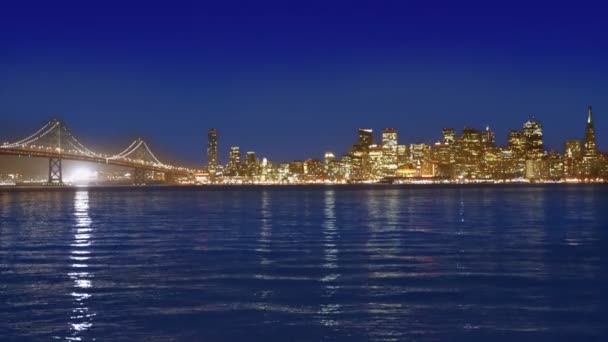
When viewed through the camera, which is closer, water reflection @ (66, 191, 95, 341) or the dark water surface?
the dark water surface

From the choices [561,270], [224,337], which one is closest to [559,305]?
[561,270]

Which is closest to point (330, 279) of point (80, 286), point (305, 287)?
point (305, 287)

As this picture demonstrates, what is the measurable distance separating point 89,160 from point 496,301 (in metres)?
96.2

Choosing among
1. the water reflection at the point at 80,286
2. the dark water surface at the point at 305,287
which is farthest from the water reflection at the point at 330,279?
the water reflection at the point at 80,286

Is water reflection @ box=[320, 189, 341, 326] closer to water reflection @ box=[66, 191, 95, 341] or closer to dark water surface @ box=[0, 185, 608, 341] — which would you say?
dark water surface @ box=[0, 185, 608, 341]

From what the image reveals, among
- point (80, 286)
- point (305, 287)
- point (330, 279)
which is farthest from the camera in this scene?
point (330, 279)

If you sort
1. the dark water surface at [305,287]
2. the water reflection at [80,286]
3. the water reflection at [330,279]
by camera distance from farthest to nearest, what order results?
the water reflection at [330,279] → the water reflection at [80,286] → the dark water surface at [305,287]

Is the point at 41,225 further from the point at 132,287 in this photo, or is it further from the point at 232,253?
the point at 132,287

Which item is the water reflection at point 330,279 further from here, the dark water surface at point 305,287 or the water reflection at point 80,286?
the water reflection at point 80,286

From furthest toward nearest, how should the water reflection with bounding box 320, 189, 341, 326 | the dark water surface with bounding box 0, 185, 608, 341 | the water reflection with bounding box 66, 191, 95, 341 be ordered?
the water reflection with bounding box 320, 189, 341, 326, the water reflection with bounding box 66, 191, 95, 341, the dark water surface with bounding box 0, 185, 608, 341

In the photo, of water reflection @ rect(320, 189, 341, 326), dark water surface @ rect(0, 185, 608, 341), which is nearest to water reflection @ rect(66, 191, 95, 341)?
dark water surface @ rect(0, 185, 608, 341)

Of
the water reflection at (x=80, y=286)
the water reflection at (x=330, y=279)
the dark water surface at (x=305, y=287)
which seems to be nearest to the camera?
the dark water surface at (x=305, y=287)

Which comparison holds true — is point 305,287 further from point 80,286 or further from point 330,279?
point 80,286

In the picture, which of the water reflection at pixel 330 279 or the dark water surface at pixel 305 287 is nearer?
the dark water surface at pixel 305 287
